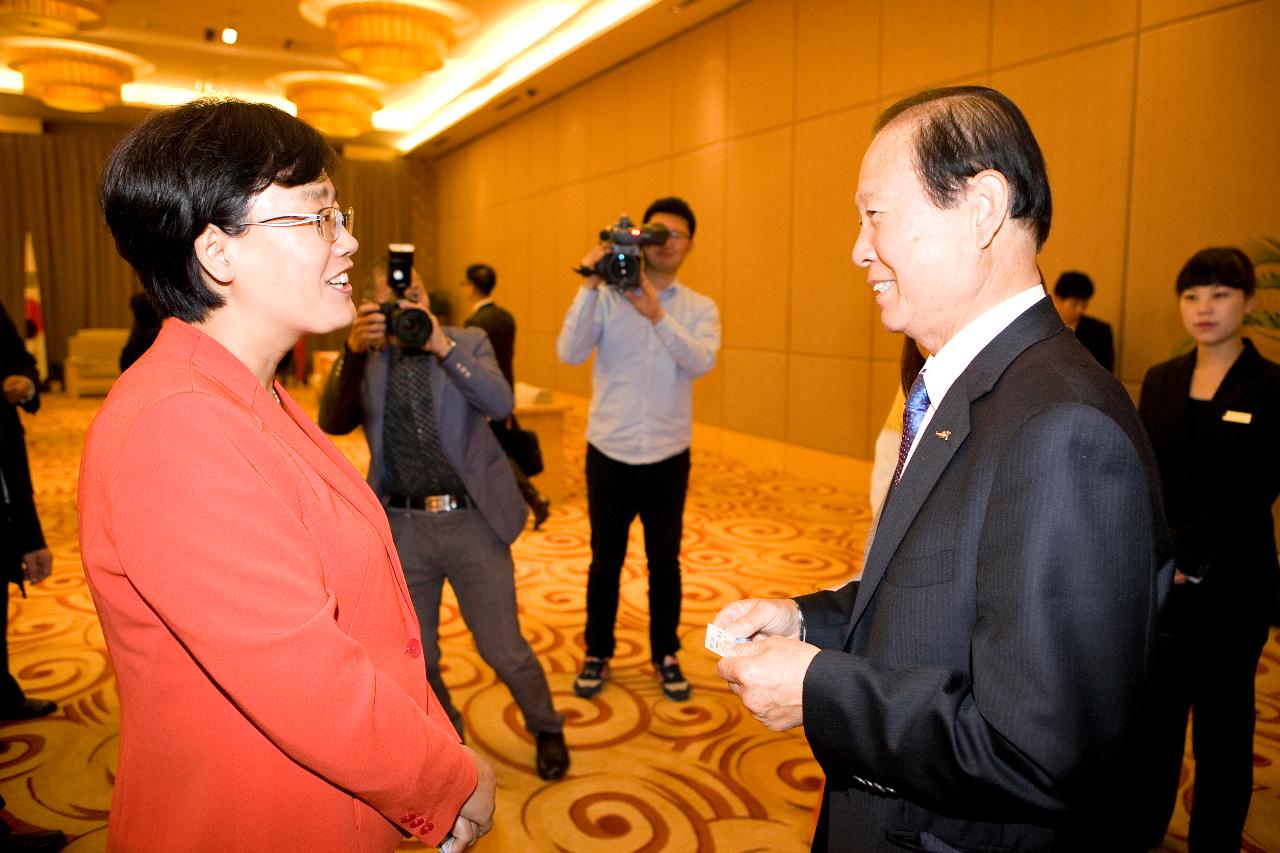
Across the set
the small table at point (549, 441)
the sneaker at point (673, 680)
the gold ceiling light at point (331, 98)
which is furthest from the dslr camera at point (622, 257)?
the gold ceiling light at point (331, 98)

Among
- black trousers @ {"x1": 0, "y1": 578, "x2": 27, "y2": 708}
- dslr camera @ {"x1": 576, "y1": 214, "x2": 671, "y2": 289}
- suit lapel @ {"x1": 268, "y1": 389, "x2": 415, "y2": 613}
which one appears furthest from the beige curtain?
suit lapel @ {"x1": 268, "y1": 389, "x2": 415, "y2": 613}

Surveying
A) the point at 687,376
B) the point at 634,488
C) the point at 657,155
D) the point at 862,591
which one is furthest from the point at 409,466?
the point at 657,155

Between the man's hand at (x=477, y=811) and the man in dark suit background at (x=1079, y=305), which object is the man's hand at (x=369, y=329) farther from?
the man in dark suit background at (x=1079, y=305)

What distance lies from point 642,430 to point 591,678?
0.98m

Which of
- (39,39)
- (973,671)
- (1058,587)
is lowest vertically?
(973,671)

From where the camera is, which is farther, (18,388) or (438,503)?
(18,388)

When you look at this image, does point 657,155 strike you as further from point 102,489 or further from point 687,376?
point 102,489

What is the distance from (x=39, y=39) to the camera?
9.20 metres

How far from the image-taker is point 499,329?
5.24 metres

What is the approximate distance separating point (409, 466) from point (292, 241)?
1.44 meters

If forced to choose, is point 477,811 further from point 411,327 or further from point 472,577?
point 411,327

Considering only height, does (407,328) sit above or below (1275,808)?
above

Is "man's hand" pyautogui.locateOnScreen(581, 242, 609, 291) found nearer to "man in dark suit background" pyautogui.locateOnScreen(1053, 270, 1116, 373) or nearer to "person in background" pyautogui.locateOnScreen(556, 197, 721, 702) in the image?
"person in background" pyautogui.locateOnScreen(556, 197, 721, 702)

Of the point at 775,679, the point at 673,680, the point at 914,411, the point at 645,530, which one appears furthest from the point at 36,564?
the point at 914,411
